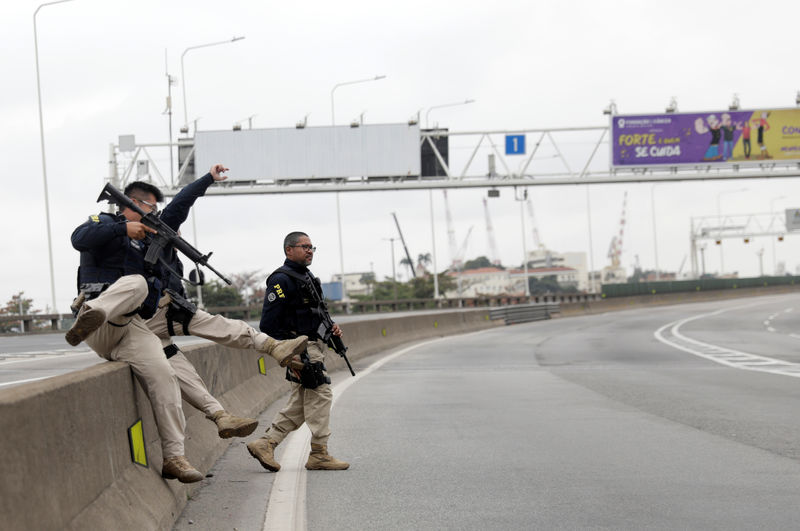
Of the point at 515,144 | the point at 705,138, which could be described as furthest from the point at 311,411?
the point at 705,138

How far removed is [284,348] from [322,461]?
1.22 meters

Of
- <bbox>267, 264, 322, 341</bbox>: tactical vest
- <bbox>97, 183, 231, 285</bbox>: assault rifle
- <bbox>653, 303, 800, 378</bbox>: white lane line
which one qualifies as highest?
<bbox>97, 183, 231, 285</bbox>: assault rifle

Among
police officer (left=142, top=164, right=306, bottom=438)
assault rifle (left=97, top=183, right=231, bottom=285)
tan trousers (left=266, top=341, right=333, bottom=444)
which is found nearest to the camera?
assault rifle (left=97, top=183, right=231, bottom=285)

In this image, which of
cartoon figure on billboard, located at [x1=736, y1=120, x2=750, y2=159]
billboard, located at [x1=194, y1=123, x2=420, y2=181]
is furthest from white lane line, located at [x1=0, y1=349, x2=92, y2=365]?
cartoon figure on billboard, located at [x1=736, y1=120, x2=750, y2=159]

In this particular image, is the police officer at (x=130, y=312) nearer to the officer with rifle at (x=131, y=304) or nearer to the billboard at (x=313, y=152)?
the officer with rifle at (x=131, y=304)

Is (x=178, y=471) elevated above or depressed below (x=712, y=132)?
below

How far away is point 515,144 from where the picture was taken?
39688 mm

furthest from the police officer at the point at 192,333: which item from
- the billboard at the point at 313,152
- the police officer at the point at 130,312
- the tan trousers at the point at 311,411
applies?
the billboard at the point at 313,152

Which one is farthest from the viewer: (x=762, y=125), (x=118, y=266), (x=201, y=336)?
(x=762, y=125)

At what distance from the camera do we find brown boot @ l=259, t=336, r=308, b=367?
676 centimetres

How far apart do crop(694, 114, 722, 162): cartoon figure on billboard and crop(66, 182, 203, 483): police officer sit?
3616 centimetres

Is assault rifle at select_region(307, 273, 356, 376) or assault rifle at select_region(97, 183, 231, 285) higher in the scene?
assault rifle at select_region(97, 183, 231, 285)

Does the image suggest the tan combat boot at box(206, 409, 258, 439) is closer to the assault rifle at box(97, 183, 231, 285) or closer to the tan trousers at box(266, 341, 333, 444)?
the assault rifle at box(97, 183, 231, 285)

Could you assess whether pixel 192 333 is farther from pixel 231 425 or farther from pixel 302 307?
pixel 302 307
